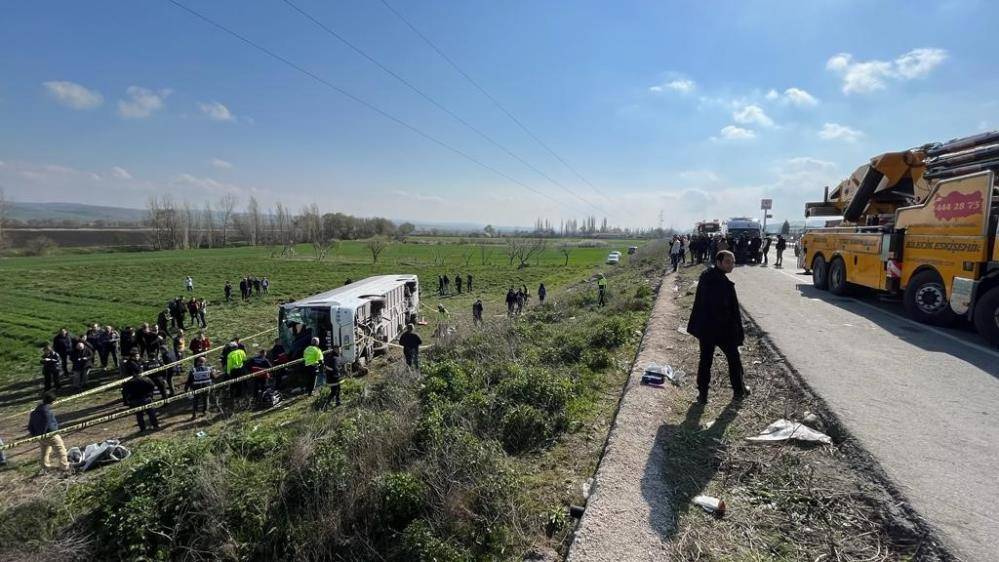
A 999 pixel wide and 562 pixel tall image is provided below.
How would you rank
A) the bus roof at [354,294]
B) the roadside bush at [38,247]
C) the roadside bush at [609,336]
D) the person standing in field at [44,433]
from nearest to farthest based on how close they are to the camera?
the person standing in field at [44,433] → the roadside bush at [609,336] → the bus roof at [354,294] → the roadside bush at [38,247]

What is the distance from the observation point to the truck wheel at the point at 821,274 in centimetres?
1353

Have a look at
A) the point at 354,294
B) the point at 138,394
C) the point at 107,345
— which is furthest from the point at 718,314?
the point at 107,345

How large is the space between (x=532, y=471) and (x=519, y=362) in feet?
11.0

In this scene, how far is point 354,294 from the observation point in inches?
592

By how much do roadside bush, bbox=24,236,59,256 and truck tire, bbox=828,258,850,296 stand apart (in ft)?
316

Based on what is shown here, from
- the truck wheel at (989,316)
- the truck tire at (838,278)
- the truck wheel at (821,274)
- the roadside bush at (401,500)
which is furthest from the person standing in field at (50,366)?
the truck wheel at (821,274)

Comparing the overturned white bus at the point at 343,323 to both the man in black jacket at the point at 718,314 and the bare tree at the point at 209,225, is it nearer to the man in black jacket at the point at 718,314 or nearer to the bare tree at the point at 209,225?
the man in black jacket at the point at 718,314

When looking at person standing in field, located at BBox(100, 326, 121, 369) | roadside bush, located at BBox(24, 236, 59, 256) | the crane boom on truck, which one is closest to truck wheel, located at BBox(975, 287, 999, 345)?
the crane boom on truck

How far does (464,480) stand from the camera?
4.14 meters

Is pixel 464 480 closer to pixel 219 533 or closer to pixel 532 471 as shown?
pixel 532 471

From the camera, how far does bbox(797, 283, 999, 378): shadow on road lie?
6551mm

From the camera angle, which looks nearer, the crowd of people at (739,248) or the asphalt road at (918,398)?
the asphalt road at (918,398)

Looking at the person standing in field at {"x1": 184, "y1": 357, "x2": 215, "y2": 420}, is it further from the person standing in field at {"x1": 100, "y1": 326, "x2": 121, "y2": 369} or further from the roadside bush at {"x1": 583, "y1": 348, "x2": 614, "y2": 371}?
the roadside bush at {"x1": 583, "y1": 348, "x2": 614, "y2": 371}

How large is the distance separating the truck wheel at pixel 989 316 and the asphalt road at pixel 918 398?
0.19 m
